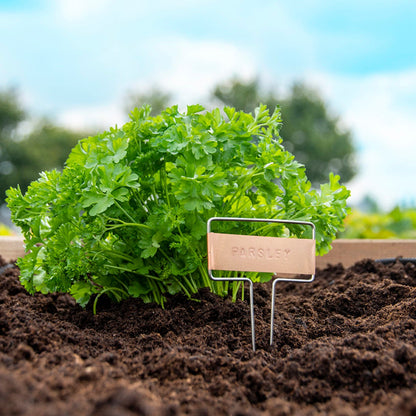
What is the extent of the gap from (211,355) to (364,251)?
2.06 meters

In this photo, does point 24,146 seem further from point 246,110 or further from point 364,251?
point 364,251

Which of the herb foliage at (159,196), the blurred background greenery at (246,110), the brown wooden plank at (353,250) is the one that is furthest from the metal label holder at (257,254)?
the blurred background greenery at (246,110)

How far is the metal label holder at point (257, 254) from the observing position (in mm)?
1711

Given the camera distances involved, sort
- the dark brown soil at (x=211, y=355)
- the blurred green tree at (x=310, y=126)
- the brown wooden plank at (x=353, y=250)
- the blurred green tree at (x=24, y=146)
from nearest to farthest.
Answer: the dark brown soil at (x=211, y=355) < the brown wooden plank at (x=353, y=250) < the blurred green tree at (x=24, y=146) < the blurred green tree at (x=310, y=126)

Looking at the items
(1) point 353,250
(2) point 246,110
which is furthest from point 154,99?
(1) point 353,250

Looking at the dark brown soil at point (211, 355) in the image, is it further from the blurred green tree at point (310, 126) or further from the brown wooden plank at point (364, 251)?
the blurred green tree at point (310, 126)

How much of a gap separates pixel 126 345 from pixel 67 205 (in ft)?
1.96

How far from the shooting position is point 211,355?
1646 millimetres

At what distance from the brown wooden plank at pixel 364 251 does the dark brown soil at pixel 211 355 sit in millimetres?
807

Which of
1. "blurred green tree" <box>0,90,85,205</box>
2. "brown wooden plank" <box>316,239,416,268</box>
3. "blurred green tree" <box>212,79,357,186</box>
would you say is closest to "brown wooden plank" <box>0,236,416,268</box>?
"brown wooden plank" <box>316,239,416,268</box>

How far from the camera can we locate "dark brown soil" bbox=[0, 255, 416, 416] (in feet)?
3.70

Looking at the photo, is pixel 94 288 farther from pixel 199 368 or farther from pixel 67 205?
pixel 199 368

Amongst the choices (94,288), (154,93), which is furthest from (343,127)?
(94,288)

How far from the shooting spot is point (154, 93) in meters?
23.8
